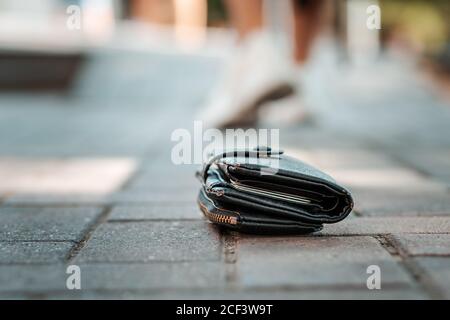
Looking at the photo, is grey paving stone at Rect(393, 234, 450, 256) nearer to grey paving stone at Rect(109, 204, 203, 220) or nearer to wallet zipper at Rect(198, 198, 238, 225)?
wallet zipper at Rect(198, 198, 238, 225)

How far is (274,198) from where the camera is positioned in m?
1.41

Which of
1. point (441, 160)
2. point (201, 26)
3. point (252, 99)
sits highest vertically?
point (201, 26)

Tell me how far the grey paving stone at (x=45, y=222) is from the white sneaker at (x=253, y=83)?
5.69 feet

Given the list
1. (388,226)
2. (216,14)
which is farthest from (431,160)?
(216,14)

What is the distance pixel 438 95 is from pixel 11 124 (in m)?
4.08

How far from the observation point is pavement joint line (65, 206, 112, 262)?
1.31 meters

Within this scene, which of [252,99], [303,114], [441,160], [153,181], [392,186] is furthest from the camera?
[303,114]

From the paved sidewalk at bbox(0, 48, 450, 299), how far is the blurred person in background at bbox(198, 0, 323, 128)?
27 cm

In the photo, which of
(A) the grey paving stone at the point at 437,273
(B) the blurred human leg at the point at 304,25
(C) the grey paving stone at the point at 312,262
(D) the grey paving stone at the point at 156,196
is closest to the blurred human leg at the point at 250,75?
(B) the blurred human leg at the point at 304,25

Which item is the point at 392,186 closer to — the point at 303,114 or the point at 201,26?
the point at 303,114

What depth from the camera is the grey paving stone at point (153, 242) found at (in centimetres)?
128

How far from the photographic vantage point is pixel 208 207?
4.81 ft

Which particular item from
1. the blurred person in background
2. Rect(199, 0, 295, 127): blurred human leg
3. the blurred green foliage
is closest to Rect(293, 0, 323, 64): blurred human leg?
the blurred person in background
